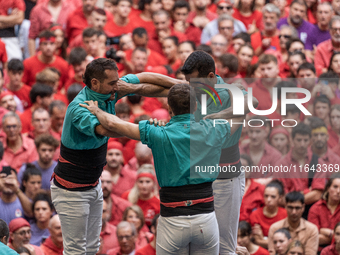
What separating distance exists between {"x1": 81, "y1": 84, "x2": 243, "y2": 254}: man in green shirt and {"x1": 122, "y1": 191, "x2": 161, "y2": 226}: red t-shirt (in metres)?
2.64

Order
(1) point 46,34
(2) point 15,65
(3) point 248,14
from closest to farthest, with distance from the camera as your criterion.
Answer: (2) point 15,65 < (1) point 46,34 < (3) point 248,14

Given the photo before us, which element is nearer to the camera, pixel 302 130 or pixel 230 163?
pixel 230 163

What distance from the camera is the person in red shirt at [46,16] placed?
30.3ft

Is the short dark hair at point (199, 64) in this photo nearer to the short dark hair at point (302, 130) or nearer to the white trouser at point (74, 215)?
the white trouser at point (74, 215)

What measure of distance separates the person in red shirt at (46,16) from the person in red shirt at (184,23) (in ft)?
5.81

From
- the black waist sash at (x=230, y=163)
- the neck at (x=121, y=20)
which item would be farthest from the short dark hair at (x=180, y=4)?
the black waist sash at (x=230, y=163)

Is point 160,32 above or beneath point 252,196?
above

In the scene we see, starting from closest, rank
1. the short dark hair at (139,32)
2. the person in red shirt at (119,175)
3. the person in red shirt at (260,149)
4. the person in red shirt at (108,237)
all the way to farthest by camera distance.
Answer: the person in red shirt at (108,237), the person in red shirt at (260,149), the person in red shirt at (119,175), the short dark hair at (139,32)

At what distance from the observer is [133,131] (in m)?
3.91

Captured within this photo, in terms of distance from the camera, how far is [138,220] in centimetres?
639

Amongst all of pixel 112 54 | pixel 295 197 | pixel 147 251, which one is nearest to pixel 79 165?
pixel 147 251

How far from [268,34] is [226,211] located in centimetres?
502

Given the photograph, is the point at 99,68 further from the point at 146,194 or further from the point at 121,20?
the point at 121,20

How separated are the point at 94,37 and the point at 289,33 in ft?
9.96
